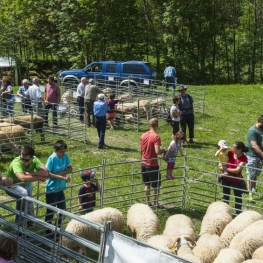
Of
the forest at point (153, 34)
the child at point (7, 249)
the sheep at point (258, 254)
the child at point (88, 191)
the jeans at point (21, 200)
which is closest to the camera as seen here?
the child at point (7, 249)

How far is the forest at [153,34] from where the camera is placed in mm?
33750

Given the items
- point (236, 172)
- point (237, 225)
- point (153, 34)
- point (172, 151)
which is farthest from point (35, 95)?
point (153, 34)

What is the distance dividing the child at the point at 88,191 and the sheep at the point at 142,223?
734mm

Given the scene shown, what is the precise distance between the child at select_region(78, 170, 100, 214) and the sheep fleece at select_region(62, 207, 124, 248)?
538 mm

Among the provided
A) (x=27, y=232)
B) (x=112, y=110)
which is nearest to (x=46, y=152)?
(x=112, y=110)

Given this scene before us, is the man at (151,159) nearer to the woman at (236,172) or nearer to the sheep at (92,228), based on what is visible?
the woman at (236,172)

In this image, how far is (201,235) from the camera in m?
8.59

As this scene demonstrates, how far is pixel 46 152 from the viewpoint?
14.6 m

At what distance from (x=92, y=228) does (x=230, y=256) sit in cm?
219

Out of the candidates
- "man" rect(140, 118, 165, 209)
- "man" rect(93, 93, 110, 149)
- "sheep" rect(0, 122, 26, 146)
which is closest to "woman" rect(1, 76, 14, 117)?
"sheep" rect(0, 122, 26, 146)

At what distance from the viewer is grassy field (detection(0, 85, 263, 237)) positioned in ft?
46.5

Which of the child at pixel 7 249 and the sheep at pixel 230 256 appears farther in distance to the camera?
the sheep at pixel 230 256

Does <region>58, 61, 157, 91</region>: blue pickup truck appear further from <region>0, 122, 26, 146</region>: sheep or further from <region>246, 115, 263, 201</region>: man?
<region>246, 115, 263, 201</region>: man

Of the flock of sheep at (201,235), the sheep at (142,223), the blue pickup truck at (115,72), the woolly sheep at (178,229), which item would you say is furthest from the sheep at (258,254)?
the blue pickup truck at (115,72)
